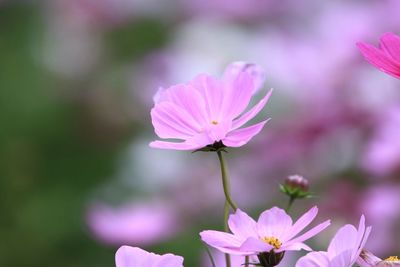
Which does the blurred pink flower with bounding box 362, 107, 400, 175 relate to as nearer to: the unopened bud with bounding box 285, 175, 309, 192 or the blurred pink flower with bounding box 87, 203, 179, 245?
the blurred pink flower with bounding box 87, 203, 179, 245

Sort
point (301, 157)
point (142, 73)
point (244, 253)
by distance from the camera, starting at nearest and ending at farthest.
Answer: point (244, 253) < point (301, 157) < point (142, 73)

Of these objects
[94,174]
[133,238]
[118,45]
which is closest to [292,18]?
[118,45]

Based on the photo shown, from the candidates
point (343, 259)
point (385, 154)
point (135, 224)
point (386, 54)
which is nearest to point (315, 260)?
point (343, 259)

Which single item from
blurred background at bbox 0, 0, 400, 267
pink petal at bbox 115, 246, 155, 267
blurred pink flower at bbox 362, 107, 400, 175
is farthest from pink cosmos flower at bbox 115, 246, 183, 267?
blurred pink flower at bbox 362, 107, 400, 175

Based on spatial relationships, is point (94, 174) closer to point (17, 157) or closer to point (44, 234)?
point (17, 157)

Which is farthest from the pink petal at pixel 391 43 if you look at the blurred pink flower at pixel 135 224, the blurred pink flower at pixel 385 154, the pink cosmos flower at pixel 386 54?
the blurred pink flower at pixel 135 224

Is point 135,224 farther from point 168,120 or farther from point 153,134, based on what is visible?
point 168,120

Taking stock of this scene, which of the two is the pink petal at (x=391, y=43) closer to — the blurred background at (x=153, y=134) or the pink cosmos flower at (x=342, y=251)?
the pink cosmos flower at (x=342, y=251)
